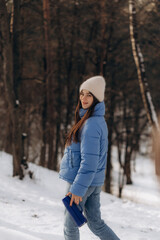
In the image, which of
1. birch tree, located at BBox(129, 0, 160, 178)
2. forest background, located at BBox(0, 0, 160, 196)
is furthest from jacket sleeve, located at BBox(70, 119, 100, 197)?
forest background, located at BBox(0, 0, 160, 196)

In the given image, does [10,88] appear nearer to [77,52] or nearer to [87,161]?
[87,161]

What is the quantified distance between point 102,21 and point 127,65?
3.19 metres

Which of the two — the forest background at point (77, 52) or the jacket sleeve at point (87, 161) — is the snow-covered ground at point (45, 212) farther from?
the forest background at point (77, 52)

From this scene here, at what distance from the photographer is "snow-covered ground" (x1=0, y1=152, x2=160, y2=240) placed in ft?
14.0

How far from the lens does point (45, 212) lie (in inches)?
210

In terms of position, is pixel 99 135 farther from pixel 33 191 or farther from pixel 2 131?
pixel 2 131

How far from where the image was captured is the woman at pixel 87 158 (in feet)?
9.18

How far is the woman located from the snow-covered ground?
998 millimetres

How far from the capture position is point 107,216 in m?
5.48

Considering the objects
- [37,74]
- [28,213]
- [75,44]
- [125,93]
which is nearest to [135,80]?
[125,93]

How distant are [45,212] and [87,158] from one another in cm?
287

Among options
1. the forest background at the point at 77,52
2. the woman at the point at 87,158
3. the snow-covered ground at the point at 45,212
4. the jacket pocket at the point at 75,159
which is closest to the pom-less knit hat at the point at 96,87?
the woman at the point at 87,158

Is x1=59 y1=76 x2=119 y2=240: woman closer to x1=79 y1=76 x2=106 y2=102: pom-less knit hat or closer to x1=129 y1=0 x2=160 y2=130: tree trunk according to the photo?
x1=79 y1=76 x2=106 y2=102: pom-less knit hat

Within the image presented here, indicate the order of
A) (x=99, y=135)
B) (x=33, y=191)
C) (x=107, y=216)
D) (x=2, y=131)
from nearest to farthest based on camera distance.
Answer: (x=99, y=135)
(x=107, y=216)
(x=33, y=191)
(x=2, y=131)
